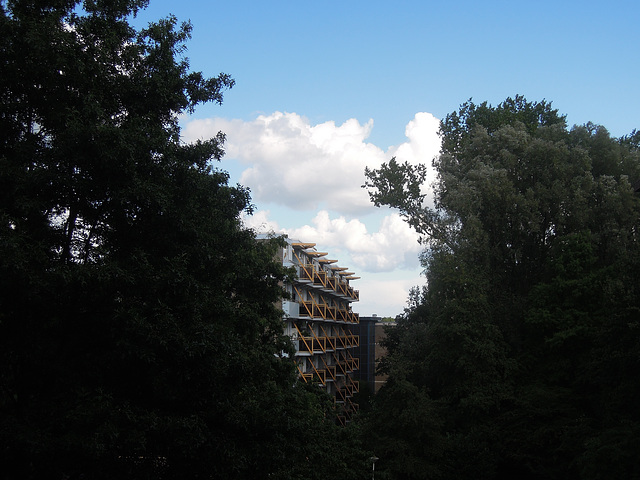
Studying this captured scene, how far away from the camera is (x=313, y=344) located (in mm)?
49781

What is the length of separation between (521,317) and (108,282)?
23.1 m

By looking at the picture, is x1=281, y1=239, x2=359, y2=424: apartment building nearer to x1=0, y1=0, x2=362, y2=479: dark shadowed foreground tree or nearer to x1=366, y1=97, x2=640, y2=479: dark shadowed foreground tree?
x1=366, y1=97, x2=640, y2=479: dark shadowed foreground tree

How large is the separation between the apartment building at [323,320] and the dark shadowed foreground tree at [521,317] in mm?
11385

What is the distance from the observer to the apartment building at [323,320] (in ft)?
149

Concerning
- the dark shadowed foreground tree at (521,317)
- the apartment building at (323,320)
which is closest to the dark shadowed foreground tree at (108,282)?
the dark shadowed foreground tree at (521,317)

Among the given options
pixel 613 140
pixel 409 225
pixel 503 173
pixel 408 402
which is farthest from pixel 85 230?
pixel 613 140

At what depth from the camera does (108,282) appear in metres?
11.1

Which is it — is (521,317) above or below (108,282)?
above

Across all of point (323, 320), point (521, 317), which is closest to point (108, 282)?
point (521, 317)

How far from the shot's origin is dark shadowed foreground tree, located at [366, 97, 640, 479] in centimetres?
2197

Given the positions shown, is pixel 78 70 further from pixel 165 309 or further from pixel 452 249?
pixel 452 249

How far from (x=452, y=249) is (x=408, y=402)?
1074 cm

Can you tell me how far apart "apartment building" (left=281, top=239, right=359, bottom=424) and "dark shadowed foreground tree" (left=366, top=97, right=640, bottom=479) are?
448 inches

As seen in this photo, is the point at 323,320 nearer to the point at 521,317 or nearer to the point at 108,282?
the point at 521,317
